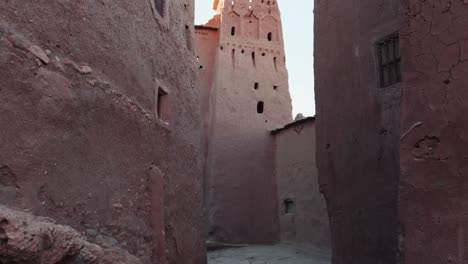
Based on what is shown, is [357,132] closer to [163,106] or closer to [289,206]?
[163,106]

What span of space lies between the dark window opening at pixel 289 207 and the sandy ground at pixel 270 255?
4.23 ft

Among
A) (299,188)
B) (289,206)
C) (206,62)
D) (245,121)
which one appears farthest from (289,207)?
(206,62)

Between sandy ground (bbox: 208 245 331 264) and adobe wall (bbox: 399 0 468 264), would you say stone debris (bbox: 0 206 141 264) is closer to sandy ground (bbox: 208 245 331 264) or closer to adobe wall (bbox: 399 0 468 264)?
adobe wall (bbox: 399 0 468 264)

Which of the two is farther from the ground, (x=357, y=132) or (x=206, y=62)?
(x=206, y=62)

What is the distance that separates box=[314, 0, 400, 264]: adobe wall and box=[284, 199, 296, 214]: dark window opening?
751cm

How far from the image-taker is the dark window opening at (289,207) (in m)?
16.5

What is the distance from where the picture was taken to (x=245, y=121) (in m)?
19.1

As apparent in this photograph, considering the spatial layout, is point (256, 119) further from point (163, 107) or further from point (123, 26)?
point (123, 26)

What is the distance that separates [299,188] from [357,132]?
8.19 meters

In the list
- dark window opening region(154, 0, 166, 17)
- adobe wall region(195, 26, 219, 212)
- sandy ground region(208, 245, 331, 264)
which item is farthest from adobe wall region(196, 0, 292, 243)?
dark window opening region(154, 0, 166, 17)

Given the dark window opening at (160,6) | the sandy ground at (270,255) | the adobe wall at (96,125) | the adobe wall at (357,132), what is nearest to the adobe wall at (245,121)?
the sandy ground at (270,255)

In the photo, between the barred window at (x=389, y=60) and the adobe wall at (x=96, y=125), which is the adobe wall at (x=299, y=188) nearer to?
the adobe wall at (x=96, y=125)

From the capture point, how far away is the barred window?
24.9ft

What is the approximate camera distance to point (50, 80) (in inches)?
176
